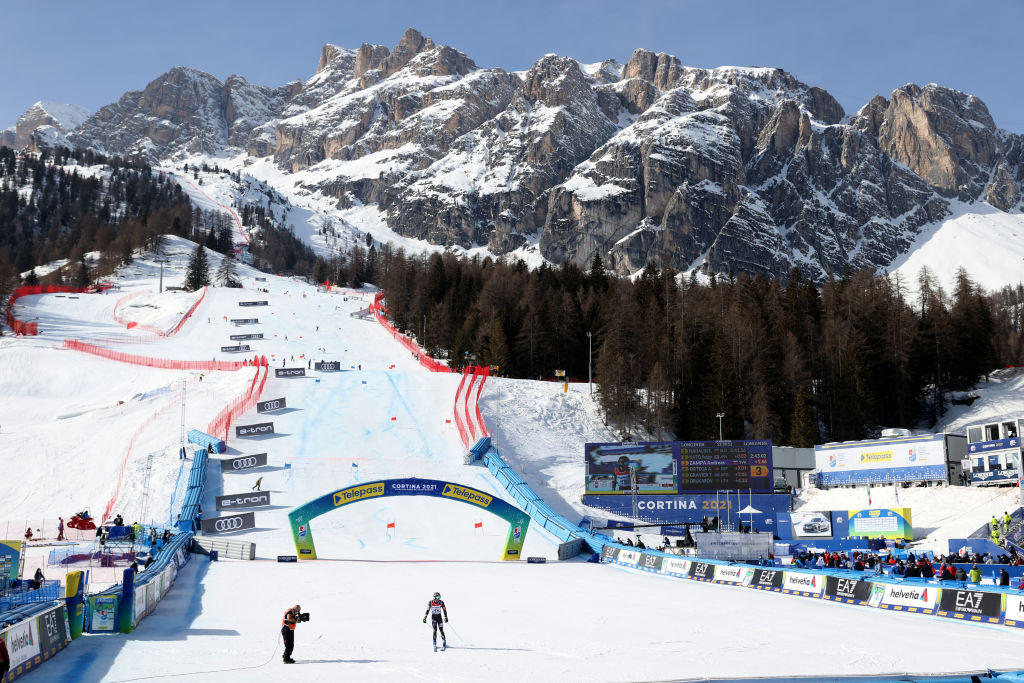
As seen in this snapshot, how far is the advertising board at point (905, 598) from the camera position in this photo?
64.2 feet

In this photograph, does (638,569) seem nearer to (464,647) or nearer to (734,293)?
(464,647)

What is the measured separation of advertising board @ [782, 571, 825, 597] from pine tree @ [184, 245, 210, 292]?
94170mm

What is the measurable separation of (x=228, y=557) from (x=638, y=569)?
1459 cm

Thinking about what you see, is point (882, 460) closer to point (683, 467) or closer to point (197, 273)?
point (683, 467)

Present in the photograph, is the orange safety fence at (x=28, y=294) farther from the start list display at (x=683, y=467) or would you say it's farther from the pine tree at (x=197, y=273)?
the start list display at (x=683, y=467)

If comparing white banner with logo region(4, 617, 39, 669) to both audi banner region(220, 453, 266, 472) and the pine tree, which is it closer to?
audi banner region(220, 453, 266, 472)

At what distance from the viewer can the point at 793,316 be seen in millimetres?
69250

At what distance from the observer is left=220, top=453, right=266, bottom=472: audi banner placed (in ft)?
125

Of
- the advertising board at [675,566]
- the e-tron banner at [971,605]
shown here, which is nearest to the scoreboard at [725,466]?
the advertising board at [675,566]

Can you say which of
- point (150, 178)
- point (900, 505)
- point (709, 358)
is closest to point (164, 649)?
point (900, 505)

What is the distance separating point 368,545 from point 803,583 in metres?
16.1

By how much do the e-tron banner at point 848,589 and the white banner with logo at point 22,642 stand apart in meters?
18.6

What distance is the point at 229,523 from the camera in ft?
105

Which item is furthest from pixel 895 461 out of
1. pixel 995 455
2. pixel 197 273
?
pixel 197 273
